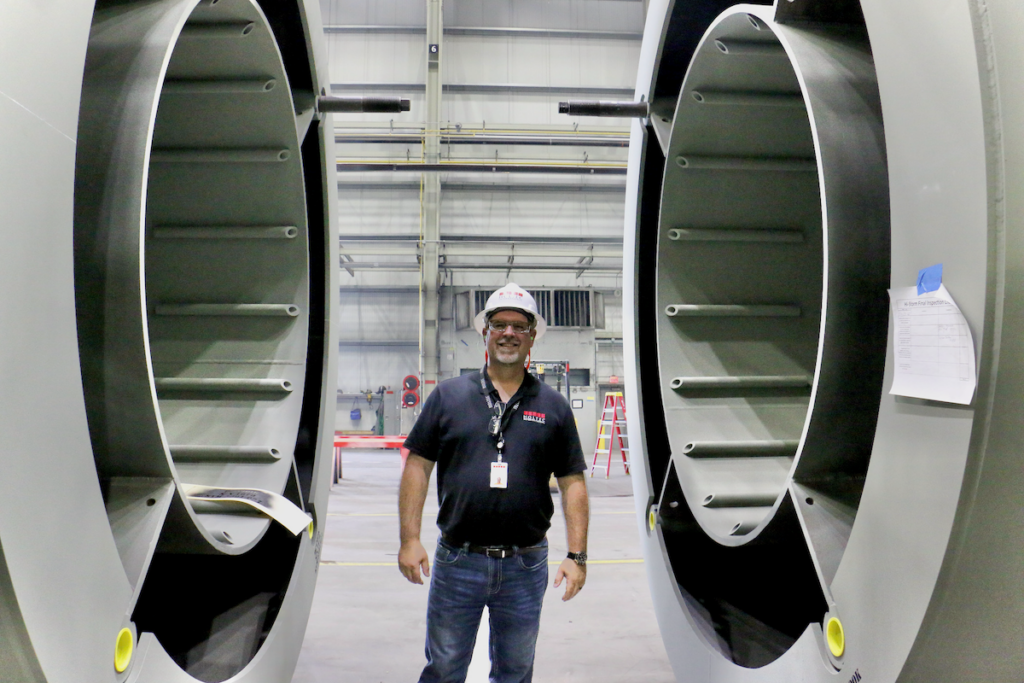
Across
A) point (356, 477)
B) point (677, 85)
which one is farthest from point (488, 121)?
point (677, 85)

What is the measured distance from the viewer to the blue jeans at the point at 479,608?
6.26 feet

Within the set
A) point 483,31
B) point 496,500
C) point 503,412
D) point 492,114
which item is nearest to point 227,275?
point 503,412

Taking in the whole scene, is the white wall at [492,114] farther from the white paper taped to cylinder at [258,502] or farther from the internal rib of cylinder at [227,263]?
the white paper taped to cylinder at [258,502]

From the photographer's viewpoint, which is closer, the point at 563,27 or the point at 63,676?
the point at 63,676

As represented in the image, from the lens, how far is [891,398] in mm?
949

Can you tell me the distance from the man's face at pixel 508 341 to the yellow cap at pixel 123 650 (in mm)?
1214

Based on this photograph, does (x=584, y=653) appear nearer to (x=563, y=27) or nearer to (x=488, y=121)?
(x=488, y=121)

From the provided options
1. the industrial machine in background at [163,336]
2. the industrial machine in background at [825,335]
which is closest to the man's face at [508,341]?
the industrial machine in background at [825,335]

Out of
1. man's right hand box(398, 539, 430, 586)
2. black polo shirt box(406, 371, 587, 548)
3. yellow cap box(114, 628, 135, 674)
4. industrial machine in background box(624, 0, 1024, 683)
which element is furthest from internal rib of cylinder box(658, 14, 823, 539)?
yellow cap box(114, 628, 135, 674)

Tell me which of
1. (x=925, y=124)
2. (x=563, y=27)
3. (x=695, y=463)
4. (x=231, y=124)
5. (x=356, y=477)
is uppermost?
(x=563, y=27)

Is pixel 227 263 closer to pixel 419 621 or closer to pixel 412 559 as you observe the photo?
pixel 412 559

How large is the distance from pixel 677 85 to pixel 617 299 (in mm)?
10355

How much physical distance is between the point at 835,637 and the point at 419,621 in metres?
2.55

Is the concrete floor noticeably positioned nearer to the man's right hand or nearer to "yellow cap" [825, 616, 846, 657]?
the man's right hand
